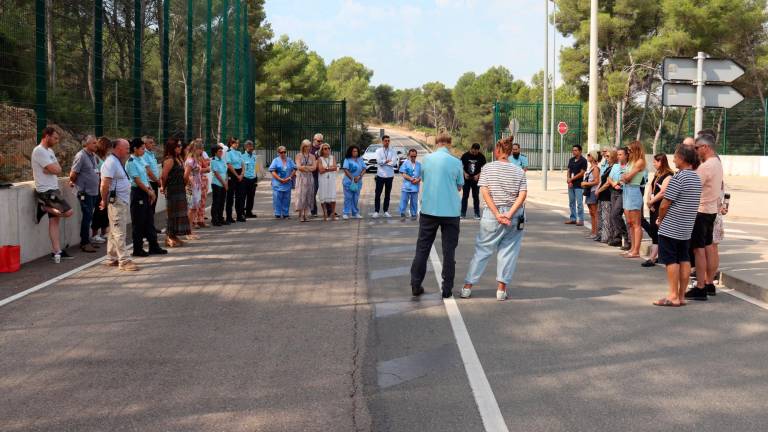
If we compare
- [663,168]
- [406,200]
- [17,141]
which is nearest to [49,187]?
[17,141]

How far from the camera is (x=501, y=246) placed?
9516 millimetres

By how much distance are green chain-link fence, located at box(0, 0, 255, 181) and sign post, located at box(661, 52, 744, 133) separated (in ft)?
30.4

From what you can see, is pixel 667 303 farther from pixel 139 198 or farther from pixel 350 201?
pixel 350 201

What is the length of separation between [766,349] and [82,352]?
5439 millimetres

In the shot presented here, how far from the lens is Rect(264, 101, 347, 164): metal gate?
4447 centimetres

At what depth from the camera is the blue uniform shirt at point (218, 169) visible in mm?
17828

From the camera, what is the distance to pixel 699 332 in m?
7.88

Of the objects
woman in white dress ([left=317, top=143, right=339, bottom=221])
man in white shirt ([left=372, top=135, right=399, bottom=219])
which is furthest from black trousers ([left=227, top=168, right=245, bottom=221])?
man in white shirt ([left=372, top=135, right=399, bottom=219])

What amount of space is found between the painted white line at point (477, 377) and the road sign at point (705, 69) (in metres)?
6.38

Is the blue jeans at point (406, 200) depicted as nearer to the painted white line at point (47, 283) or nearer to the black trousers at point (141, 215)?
the black trousers at point (141, 215)

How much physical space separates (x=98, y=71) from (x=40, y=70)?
2.75 meters

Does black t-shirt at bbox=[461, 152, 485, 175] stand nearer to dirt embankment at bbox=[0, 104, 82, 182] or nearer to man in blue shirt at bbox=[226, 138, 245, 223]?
man in blue shirt at bbox=[226, 138, 245, 223]

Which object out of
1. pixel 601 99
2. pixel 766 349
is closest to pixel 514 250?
pixel 766 349

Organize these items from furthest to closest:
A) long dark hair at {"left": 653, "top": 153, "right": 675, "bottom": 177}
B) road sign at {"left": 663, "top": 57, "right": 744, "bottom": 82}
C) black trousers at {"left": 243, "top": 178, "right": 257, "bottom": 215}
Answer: black trousers at {"left": 243, "top": 178, "right": 257, "bottom": 215}, road sign at {"left": 663, "top": 57, "right": 744, "bottom": 82}, long dark hair at {"left": 653, "top": 153, "right": 675, "bottom": 177}
